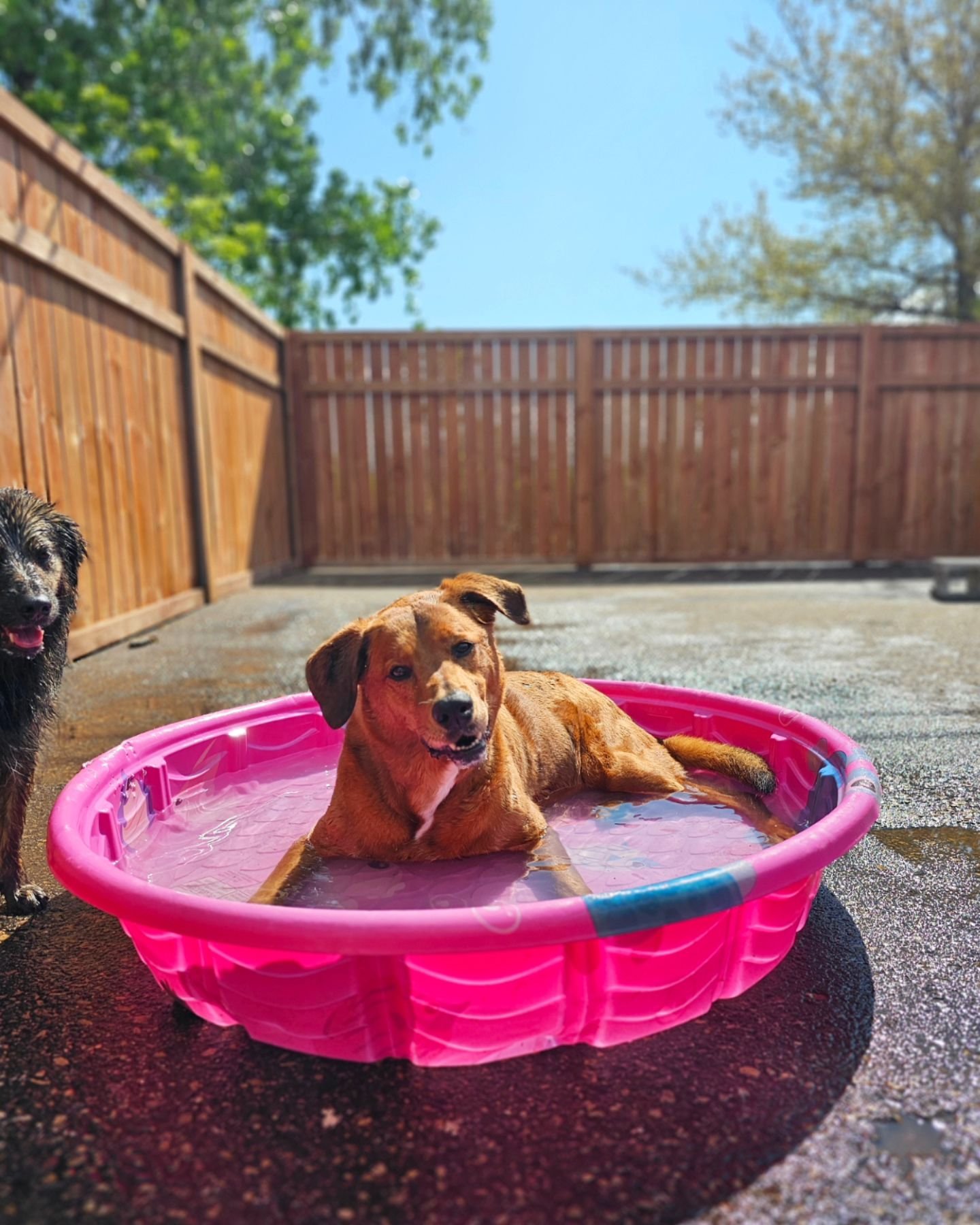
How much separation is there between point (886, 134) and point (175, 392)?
44.0 feet

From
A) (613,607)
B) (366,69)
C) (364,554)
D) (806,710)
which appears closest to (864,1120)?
(806,710)

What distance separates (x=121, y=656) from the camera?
5.71 m

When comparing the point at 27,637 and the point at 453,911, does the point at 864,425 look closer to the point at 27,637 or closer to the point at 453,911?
the point at 27,637

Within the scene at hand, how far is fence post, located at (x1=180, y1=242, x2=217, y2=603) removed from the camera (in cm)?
753

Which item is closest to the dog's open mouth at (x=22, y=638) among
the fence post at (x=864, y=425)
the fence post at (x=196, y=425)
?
the fence post at (x=196, y=425)

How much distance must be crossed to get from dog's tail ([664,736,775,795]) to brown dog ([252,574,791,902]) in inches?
33.1

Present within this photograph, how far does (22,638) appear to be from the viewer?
7.91ft

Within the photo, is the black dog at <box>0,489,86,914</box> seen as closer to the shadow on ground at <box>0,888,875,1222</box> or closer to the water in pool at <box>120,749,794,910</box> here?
the water in pool at <box>120,749,794,910</box>

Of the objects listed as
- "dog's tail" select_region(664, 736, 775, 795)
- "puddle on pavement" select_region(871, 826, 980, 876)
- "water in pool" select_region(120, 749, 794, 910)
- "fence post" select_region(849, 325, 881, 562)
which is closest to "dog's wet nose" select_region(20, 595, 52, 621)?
"water in pool" select_region(120, 749, 794, 910)

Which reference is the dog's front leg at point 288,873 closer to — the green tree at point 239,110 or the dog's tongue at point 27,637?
the dog's tongue at point 27,637

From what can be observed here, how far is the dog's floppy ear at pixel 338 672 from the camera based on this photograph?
230 centimetres

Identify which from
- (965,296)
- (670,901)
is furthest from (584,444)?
(670,901)

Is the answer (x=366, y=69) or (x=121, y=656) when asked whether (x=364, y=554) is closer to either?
(x=121, y=656)

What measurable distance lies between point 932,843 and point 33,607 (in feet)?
8.79
